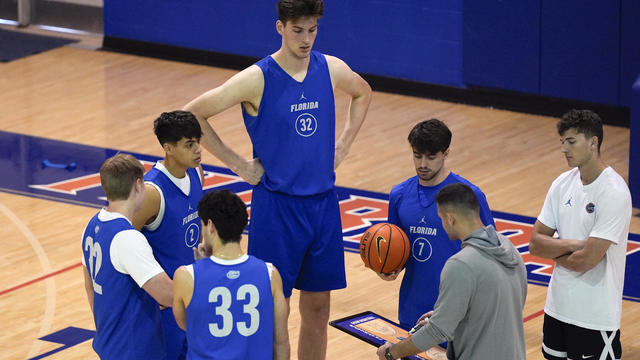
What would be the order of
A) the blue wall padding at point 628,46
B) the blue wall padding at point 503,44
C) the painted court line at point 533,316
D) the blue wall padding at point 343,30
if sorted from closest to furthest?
the painted court line at point 533,316, the blue wall padding at point 628,46, the blue wall padding at point 503,44, the blue wall padding at point 343,30

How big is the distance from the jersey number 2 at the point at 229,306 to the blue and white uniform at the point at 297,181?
1381 millimetres

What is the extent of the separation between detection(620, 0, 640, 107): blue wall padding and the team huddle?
252 inches

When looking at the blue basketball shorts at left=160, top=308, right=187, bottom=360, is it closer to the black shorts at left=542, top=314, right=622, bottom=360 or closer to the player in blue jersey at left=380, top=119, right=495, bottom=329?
the player in blue jersey at left=380, top=119, right=495, bottom=329

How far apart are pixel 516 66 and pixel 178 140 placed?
804 cm

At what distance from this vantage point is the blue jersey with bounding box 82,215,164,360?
490 cm

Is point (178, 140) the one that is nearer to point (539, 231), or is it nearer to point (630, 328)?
point (539, 231)

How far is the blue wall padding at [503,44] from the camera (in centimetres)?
1270

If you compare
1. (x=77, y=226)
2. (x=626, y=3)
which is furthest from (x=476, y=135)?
(x=77, y=226)

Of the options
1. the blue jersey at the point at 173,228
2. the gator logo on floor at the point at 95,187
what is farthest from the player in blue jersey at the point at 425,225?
the gator logo on floor at the point at 95,187

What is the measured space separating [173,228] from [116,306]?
64 cm

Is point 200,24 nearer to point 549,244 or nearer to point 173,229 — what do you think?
point 173,229

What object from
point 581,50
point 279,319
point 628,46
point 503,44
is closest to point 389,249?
point 279,319

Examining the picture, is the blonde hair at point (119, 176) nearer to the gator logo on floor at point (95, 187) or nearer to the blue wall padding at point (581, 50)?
the gator logo on floor at point (95, 187)

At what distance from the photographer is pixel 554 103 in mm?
12742
